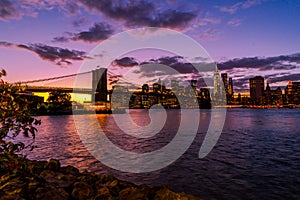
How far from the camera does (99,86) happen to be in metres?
98.9

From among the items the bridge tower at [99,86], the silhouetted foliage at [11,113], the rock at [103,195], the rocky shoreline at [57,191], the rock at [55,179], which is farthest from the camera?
the bridge tower at [99,86]

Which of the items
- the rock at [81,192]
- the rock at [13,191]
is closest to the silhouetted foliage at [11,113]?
the rock at [13,191]

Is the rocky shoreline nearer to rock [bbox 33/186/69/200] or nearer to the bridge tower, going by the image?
rock [bbox 33/186/69/200]

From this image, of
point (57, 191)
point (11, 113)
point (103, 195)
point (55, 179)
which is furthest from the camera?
point (55, 179)

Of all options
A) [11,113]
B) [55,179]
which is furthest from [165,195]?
[11,113]

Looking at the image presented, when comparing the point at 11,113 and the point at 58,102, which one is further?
the point at 58,102

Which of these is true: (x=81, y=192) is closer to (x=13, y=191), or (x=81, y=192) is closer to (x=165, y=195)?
(x=13, y=191)

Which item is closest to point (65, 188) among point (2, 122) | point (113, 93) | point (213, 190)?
point (2, 122)

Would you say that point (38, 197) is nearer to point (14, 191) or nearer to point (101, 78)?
point (14, 191)

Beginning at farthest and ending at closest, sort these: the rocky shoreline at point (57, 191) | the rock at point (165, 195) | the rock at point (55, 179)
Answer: the rock at point (55, 179), the rock at point (165, 195), the rocky shoreline at point (57, 191)

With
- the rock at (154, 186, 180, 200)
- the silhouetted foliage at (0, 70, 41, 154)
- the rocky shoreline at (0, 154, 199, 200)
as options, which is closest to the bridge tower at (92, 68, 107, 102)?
the rocky shoreline at (0, 154, 199, 200)

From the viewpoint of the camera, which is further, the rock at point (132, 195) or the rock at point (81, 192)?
the rock at point (81, 192)

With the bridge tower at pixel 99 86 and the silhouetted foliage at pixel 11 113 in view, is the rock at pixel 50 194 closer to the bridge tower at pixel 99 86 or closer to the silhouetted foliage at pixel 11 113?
the silhouetted foliage at pixel 11 113

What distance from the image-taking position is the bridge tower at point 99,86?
315 ft
